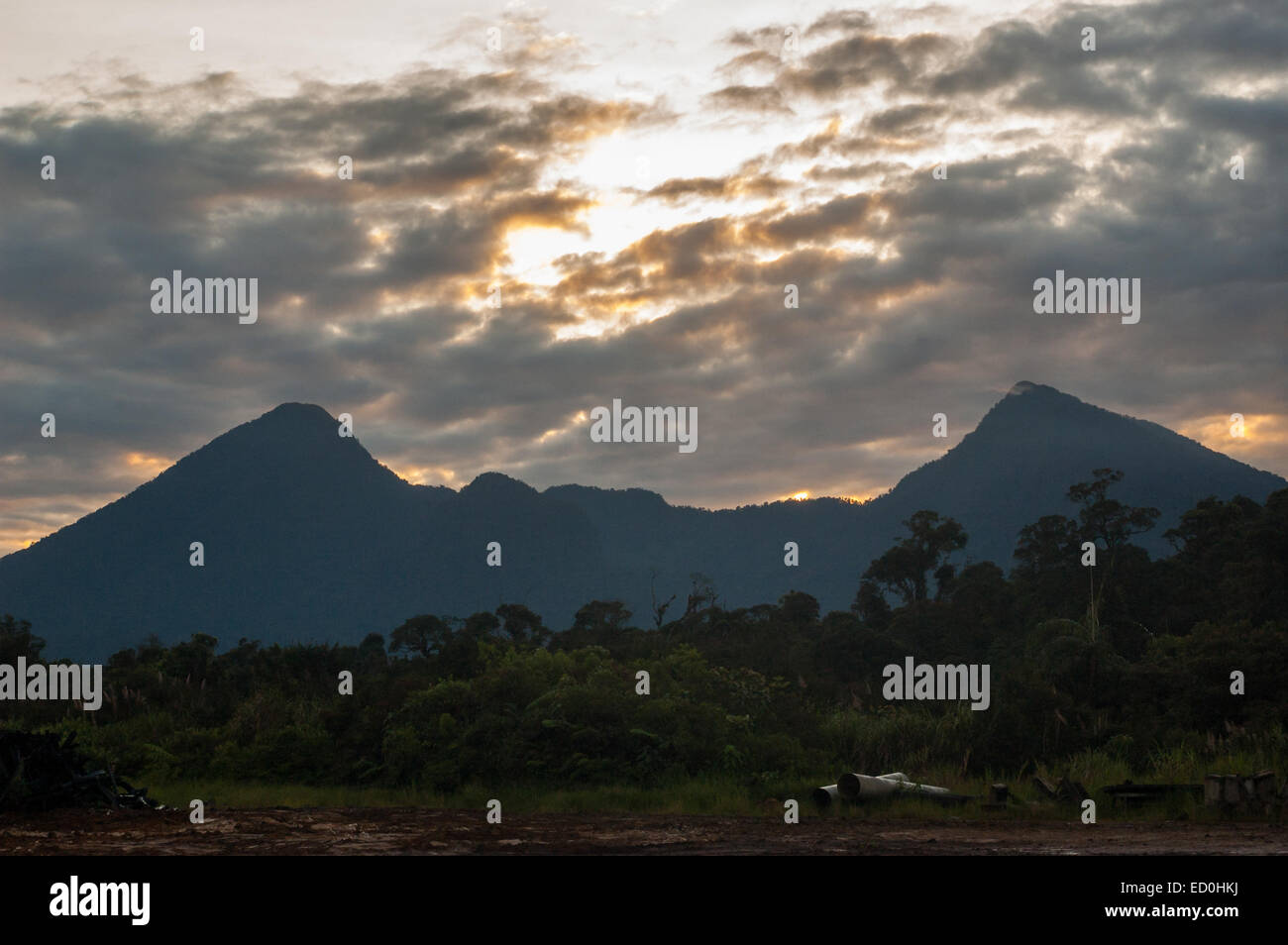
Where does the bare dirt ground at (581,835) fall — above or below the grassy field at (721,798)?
above

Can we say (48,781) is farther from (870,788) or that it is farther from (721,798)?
(870,788)

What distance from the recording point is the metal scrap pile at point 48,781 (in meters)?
14.8

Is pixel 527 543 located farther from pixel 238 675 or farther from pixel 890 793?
pixel 890 793

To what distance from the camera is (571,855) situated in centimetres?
1165

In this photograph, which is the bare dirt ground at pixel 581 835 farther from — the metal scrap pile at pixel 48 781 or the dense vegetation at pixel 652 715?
the dense vegetation at pixel 652 715

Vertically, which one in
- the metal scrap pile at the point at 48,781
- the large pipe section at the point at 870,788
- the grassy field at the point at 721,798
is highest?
the metal scrap pile at the point at 48,781

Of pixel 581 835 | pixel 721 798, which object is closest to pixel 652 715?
pixel 721 798

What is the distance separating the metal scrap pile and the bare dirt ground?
1.02ft

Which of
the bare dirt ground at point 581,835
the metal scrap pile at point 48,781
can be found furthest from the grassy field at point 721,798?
the metal scrap pile at point 48,781

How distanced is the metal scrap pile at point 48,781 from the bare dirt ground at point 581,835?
31 cm

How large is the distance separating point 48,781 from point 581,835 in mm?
7661
